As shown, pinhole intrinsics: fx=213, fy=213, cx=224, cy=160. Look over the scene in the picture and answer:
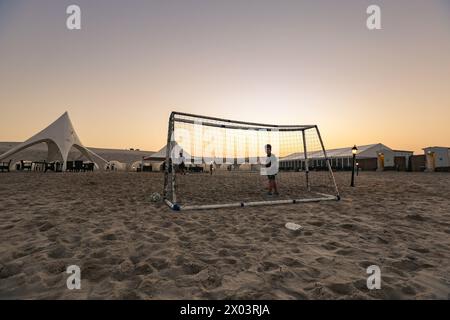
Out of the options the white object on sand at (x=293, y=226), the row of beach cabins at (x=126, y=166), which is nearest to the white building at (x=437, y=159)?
the row of beach cabins at (x=126, y=166)

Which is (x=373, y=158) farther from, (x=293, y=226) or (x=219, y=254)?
(x=219, y=254)

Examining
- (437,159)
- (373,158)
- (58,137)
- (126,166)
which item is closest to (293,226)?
(58,137)

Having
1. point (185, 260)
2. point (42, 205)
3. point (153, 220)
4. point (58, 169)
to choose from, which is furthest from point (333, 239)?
point (58, 169)

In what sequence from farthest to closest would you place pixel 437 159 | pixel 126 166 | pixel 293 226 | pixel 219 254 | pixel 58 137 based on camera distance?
pixel 126 166, pixel 437 159, pixel 58 137, pixel 293 226, pixel 219 254

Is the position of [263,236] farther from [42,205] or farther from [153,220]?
[42,205]

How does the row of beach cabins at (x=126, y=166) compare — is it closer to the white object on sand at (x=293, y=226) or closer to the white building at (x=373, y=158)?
the white building at (x=373, y=158)

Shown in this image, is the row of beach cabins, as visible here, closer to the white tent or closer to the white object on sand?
the white tent

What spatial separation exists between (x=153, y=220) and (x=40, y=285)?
2310 mm

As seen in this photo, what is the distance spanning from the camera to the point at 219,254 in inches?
110

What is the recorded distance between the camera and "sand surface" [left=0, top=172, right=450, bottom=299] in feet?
6.50

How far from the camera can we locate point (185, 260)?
8.45ft

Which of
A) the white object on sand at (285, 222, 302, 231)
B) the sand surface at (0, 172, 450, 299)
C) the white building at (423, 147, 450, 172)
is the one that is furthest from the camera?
the white building at (423, 147, 450, 172)

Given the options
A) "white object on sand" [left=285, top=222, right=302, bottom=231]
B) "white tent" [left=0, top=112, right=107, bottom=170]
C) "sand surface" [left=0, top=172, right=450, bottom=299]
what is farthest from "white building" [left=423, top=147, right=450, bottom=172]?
"white tent" [left=0, top=112, right=107, bottom=170]

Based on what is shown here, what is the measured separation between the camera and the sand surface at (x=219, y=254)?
1980 millimetres
